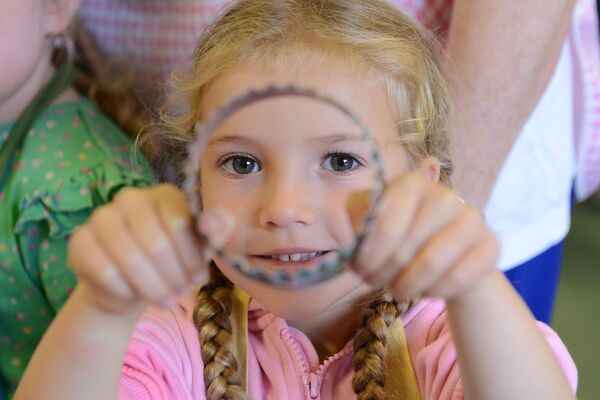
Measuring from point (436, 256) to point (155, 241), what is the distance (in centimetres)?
22

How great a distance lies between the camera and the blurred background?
7.34 feet

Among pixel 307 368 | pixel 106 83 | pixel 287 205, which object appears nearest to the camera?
pixel 287 205

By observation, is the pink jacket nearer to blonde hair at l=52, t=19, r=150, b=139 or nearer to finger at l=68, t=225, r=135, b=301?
finger at l=68, t=225, r=135, b=301

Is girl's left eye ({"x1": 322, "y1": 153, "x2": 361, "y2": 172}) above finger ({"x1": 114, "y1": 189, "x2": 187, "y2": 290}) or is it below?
below

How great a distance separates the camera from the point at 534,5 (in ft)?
3.88

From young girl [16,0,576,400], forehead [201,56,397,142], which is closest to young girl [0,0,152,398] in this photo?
young girl [16,0,576,400]

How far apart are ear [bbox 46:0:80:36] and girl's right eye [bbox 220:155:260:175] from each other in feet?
2.01

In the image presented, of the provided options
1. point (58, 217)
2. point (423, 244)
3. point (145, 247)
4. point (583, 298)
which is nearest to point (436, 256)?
point (423, 244)

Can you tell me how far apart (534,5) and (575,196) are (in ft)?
1.39

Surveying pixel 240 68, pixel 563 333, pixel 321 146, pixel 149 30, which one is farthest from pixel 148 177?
pixel 563 333

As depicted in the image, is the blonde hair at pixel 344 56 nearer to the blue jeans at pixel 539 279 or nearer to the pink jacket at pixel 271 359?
the pink jacket at pixel 271 359

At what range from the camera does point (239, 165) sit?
35.3 inches

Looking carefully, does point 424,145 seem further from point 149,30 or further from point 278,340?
point 149,30

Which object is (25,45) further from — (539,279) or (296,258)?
(539,279)
